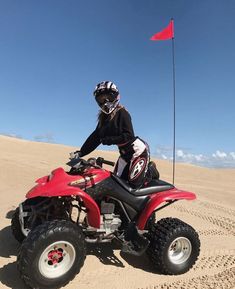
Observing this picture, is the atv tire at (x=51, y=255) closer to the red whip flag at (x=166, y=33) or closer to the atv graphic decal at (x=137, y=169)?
the atv graphic decal at (x=137, y=169)

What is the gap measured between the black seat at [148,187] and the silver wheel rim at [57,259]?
1.17 meters

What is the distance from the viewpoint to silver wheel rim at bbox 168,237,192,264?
5000mm

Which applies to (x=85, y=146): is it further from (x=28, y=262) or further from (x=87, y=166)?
(x=28, y=262)

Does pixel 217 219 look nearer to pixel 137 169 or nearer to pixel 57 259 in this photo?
pixel 137 169

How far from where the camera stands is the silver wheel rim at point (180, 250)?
5000 millimetres

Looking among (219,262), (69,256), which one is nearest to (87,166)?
(69,256)

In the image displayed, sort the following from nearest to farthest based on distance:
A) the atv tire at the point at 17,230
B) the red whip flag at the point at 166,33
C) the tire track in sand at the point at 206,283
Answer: the tire track in sand at the point at 206,283 → the atv tire at the point at 17,230 → the red whip flag at the point at 166,33

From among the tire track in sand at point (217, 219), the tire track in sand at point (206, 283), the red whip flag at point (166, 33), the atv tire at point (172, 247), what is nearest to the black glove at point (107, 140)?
the atv tire at point (172, 247)

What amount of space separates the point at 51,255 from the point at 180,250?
1.91m

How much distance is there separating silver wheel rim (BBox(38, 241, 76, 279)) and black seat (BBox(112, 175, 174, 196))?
1.17 m

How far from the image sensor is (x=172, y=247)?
16.6ft

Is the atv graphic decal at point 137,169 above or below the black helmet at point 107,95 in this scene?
below

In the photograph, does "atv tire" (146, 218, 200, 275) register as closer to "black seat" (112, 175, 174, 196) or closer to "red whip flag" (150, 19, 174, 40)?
"black seat" (112, 175, 174, 196)

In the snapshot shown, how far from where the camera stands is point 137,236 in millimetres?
4840
